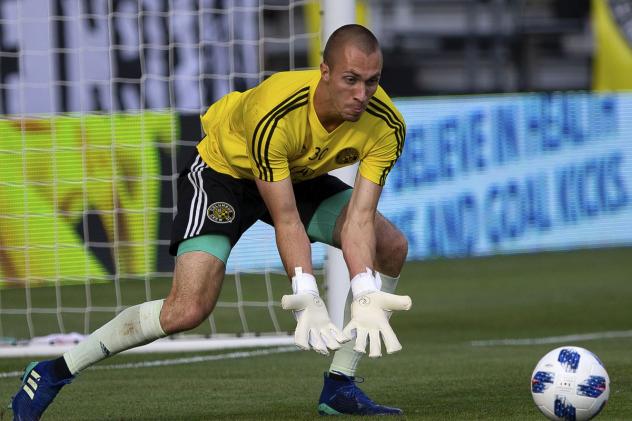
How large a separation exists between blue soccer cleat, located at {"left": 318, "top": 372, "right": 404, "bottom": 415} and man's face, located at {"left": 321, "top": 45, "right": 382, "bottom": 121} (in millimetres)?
1344

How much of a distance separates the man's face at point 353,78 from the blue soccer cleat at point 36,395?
1616 millimetres

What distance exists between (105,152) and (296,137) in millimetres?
6063

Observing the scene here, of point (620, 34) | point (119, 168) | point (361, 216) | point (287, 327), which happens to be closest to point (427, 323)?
point (287, 327)

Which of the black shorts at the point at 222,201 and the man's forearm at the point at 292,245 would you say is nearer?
the man's forearm at the point at 292,245

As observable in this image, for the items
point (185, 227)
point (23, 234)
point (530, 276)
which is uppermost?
point (185, 227)

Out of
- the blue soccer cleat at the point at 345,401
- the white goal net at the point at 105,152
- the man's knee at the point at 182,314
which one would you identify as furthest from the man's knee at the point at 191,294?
the white goal net at the point at 105,152

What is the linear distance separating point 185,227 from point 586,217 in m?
11.1

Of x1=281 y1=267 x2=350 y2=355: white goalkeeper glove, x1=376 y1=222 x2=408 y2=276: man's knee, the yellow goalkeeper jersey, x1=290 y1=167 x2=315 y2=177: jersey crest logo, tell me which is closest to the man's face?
the yellow goalkeeper jersey

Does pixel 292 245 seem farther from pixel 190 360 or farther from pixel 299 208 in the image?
pixel 190 360

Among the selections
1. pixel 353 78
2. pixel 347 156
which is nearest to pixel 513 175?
pixel 347 156

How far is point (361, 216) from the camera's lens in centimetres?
564

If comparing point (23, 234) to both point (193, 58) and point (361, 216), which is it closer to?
point (193, 58)

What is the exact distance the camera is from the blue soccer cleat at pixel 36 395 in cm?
565

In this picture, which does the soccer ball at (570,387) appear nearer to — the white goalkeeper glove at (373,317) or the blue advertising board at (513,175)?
the white goalkeeper glove at (373,317)
